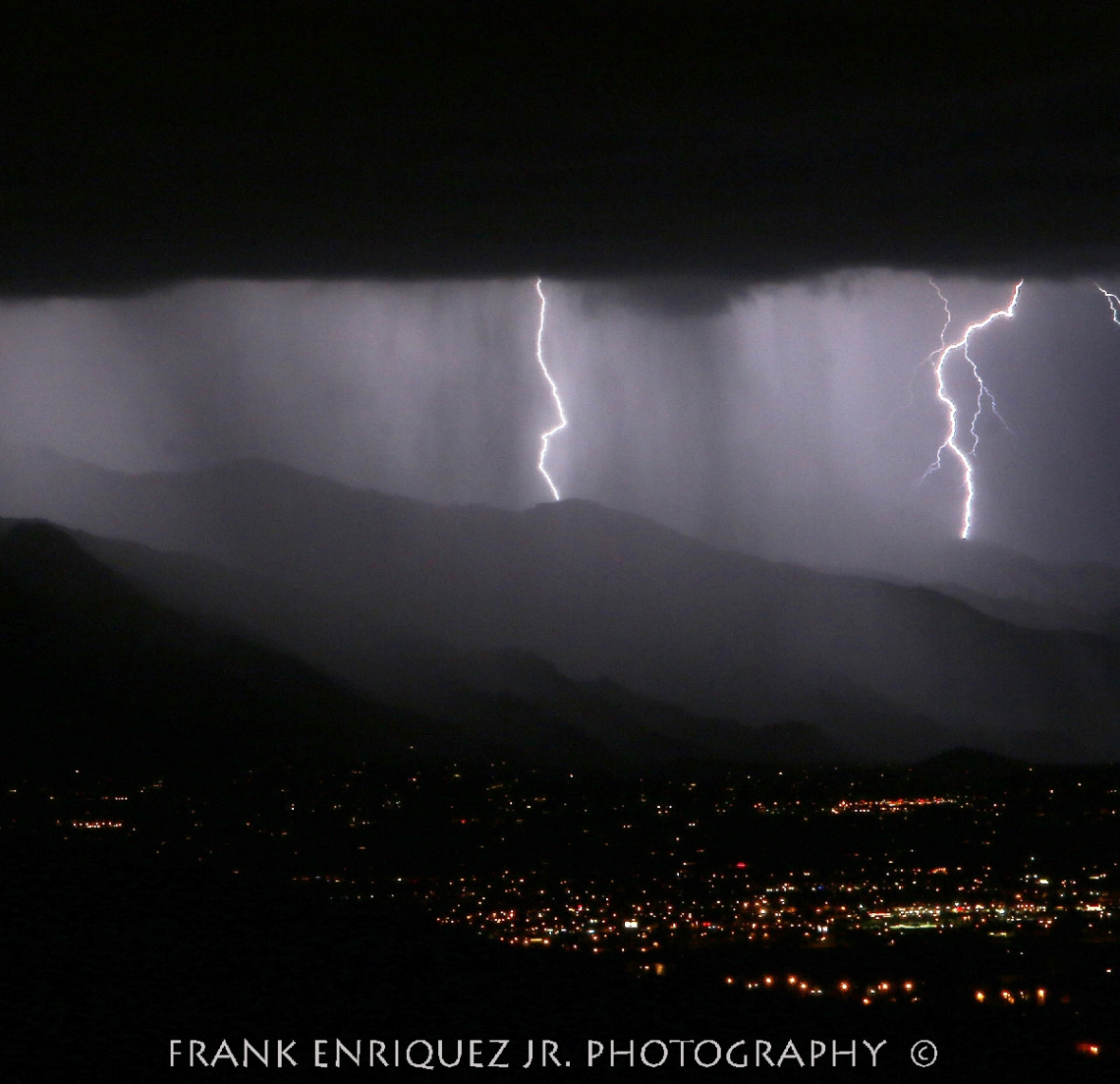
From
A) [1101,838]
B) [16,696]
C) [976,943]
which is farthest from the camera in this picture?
[16,696]

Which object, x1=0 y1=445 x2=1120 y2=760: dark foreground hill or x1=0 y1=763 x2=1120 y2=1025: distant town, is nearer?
x1=0 y1=763 x2=1120 y2=1025: distant town

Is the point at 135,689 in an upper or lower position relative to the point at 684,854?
upper

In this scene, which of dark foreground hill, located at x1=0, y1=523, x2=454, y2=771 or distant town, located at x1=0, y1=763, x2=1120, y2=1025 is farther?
dark foreground hill, located at x1=0, y1=523, x2=454, y2=771

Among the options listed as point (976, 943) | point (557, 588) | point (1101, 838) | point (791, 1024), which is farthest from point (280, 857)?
point (557, 588)

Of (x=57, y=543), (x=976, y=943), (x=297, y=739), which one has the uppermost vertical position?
(x=57, y=543)

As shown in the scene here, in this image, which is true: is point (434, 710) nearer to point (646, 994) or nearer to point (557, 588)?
point (557, 588)

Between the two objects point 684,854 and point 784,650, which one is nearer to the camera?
point 684,854

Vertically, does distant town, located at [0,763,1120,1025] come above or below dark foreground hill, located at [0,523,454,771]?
below

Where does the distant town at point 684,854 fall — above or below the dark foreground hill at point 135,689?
below

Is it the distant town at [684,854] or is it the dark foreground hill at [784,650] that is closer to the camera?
the distant town at [684,854]

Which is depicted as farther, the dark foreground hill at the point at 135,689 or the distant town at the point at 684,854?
the dark foreground hill at the point at 135,689

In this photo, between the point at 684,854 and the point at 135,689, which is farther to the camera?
the point at 135,689
